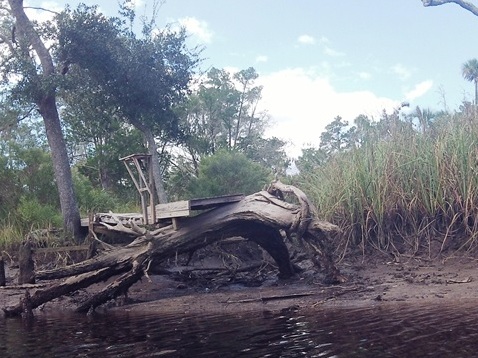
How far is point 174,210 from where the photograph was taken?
34.8ft

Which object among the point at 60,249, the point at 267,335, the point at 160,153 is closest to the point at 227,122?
the point at 160,153

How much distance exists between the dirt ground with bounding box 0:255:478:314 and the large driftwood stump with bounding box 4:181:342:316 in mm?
534

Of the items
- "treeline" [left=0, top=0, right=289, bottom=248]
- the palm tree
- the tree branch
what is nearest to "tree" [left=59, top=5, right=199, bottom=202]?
"treeline" [left=0, top=0, right=289, bottom=248]

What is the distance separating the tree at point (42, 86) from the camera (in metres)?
14.9

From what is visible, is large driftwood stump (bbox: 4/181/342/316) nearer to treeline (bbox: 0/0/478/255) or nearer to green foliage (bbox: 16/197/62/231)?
treeline (bbox: 0/0/478/255)

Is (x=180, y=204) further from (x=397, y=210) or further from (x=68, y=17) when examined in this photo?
(x=68, y=17)

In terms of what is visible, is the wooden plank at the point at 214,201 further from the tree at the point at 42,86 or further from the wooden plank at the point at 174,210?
the tree at the point at 42,86

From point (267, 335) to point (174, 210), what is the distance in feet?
14.3

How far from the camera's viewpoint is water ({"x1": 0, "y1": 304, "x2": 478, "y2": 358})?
5785 millimetres

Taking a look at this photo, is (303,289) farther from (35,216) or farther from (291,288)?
(35,216)

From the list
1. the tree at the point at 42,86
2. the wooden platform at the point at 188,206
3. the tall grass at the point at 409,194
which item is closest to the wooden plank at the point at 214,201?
the wooden platform at the point at 188,206

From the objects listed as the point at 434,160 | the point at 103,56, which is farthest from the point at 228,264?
the point at 103,56

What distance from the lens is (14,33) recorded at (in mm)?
16078

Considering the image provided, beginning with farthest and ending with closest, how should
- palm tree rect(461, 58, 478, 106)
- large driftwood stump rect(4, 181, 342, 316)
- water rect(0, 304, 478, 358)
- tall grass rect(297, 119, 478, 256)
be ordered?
palm tree rect(461, 58, 478, 106), tall grass rect(297, 119, 478, 256), large driftwood stump rect(4, 181, 342, 316), water rect(0, 304, 478, 358)
